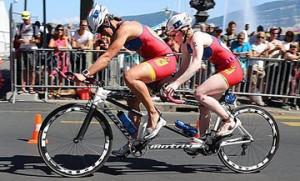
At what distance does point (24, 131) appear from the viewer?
341 inches

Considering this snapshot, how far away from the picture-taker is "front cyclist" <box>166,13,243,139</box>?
5.66 metres

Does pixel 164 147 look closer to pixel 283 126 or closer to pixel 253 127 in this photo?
pixel 253 127

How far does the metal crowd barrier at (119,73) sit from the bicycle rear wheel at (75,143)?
5893mm

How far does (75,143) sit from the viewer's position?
592 cm

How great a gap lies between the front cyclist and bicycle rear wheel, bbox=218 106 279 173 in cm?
21

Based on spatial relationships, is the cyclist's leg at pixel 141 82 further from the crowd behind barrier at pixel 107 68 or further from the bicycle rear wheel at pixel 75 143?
the crowd behind barrier at pixel 107 68

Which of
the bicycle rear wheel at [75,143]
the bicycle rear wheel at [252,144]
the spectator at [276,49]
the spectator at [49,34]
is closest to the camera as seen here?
the bicycle rear wheel at [75,143]

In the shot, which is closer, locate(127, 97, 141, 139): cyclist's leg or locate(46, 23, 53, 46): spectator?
locate(127, 97, 141, 139): cyclist's leg

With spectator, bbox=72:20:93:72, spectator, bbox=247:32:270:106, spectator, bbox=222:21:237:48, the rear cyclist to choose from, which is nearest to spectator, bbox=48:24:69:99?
spectator, bbox=72:20:93:72

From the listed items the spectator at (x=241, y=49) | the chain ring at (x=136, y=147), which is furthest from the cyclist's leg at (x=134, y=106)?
the spectator at (x=241, y=49)

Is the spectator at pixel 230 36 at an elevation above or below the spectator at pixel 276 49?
above

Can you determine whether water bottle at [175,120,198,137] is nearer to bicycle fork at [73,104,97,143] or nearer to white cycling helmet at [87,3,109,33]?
bicycle fork at [73,104,97,143]

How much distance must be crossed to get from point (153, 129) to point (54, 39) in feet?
22.8

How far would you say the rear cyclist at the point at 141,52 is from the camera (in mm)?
5520
